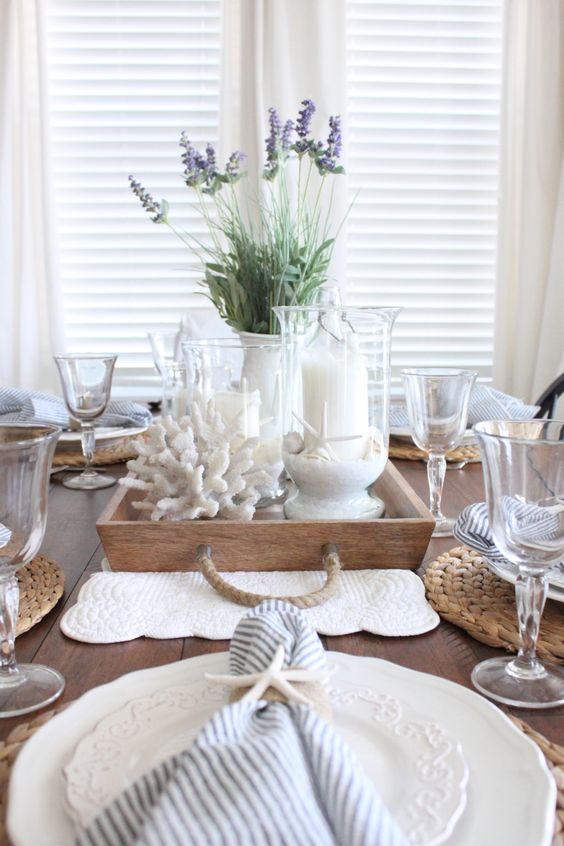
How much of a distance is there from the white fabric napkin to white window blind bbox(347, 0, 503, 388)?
2.54 metres

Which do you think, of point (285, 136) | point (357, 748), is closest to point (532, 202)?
point (285, 136)

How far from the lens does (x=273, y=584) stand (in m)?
0.80

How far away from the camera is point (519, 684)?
0.59 metres

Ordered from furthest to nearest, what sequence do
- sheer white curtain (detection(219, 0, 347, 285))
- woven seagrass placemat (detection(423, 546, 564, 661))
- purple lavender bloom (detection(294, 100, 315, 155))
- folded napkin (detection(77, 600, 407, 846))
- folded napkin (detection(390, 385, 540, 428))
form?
sheer white curtain (detection(219, 0, 347, 285)) < folded napkin (detection(390, 385, 540, 428)) < purple lavender bloom (detection(294, 100, 315, 155)) < woven seagrass placemat (detection(423, 546, 564, 661)) < folded napkin (detection(77, 600, 407, 846))

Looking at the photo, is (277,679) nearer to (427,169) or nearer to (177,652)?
(177,652)

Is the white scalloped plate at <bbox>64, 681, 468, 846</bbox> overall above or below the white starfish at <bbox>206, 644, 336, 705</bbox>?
below

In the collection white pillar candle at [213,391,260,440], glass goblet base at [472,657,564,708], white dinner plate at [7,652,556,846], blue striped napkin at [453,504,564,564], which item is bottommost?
glass goblet base at [472,657,564,708]

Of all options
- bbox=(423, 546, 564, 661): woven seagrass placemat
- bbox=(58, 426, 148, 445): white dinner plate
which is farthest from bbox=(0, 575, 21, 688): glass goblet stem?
bbox=(58, 426, 148, 445): white dinner plate

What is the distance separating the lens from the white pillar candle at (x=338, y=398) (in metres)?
0.92

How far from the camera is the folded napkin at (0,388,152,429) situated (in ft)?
5.31

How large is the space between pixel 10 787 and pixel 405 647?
335mm

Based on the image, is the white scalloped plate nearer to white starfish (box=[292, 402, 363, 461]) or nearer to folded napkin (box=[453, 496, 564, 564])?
folded napkin (box=[453, 496, 564, 564])

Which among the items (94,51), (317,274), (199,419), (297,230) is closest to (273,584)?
(199,419)

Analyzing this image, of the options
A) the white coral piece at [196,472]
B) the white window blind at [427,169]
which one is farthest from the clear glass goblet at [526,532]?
the white window blind at [427,169]
